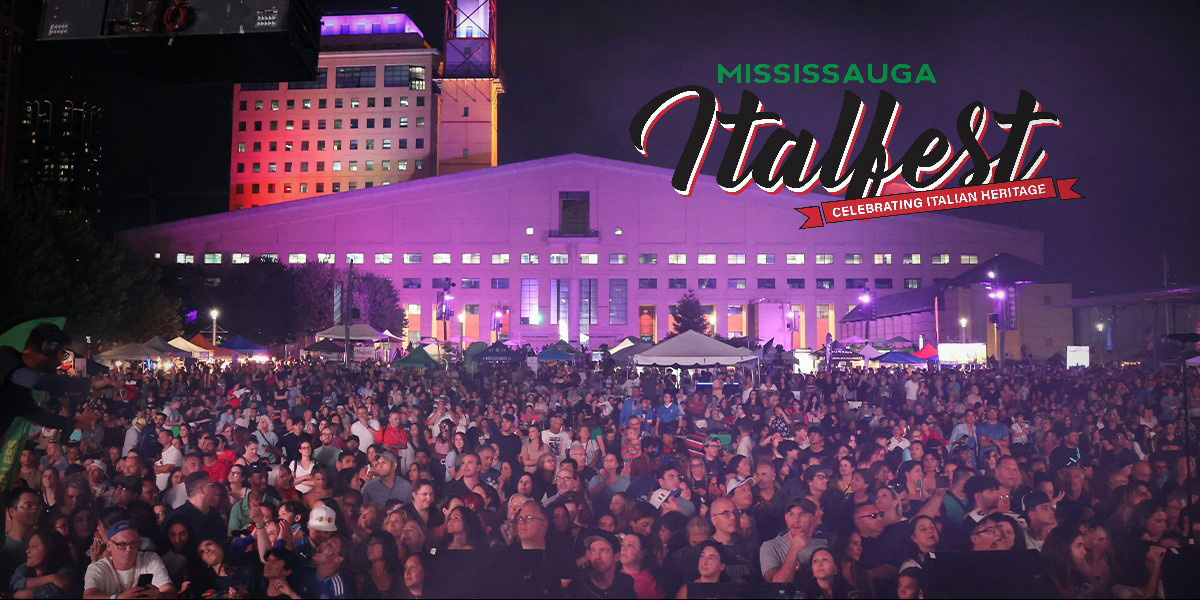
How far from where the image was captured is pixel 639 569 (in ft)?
21.7

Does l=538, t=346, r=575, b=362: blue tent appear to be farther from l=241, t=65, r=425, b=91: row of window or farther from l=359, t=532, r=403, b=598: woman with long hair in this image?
l=241, t=65, r=425, b=91: row of window

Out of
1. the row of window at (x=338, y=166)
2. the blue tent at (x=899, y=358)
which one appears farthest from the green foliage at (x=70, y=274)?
the row of window at (x=338, y=166)

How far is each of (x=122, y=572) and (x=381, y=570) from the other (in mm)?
1787

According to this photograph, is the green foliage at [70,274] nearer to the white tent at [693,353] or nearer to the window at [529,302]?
the white tent at [693,353]

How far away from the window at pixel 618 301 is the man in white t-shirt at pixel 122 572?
227 feet

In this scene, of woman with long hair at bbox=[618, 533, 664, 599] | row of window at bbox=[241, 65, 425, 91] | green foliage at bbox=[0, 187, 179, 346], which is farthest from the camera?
row of window at bbox=[241, 65, 425, 91]

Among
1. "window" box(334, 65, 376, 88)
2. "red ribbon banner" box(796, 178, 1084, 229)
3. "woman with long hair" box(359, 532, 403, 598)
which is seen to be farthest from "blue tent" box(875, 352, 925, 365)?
"window" box(334, 65, 376, 88)

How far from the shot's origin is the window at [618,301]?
7569cm

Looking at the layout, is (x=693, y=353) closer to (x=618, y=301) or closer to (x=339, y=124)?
(x=618, y=301)

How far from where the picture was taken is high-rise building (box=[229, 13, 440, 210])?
10100 centimetres

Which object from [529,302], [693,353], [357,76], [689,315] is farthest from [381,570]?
[357,76]

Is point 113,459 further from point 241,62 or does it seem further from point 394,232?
point 394,232

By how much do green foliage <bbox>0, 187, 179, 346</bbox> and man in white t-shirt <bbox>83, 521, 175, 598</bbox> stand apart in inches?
1166

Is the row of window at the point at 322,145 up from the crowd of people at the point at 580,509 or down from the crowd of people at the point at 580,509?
up
